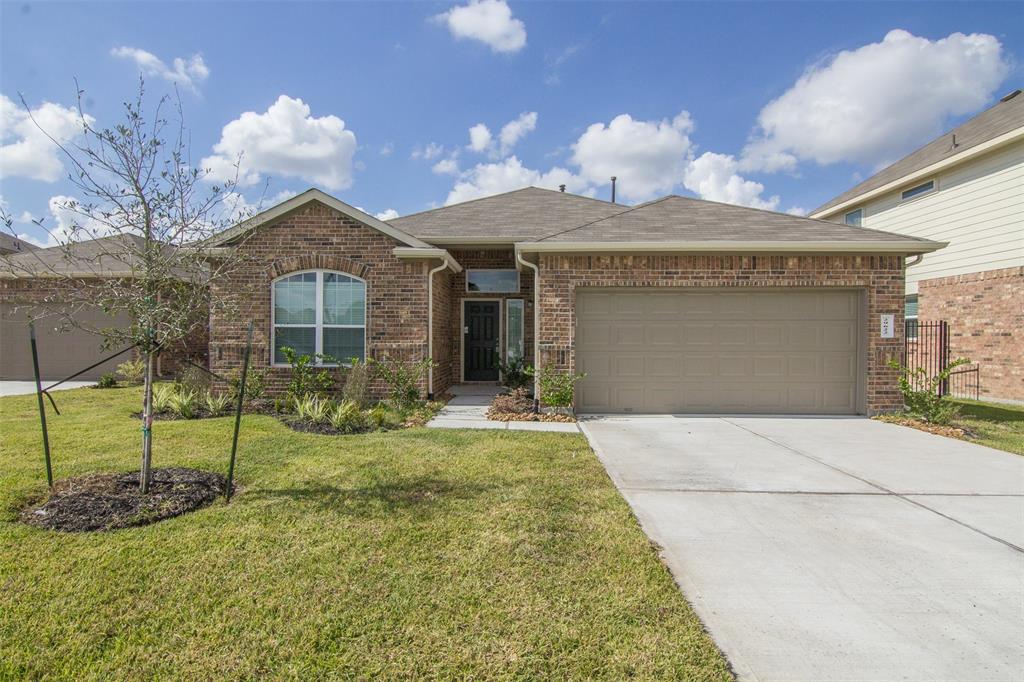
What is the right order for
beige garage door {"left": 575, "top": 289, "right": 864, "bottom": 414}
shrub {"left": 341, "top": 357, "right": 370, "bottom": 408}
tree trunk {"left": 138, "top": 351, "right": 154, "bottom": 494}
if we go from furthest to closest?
beige garage door {"left": 575, "top": 289, "right": 864, "bottom": 414}
shrub {"left": 341, "top": 357, "right": 370, "bottom": 408}
tree trunk {"left": 138, "top": 351, "right": 154, "bottom": 494}

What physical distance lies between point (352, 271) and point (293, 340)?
1.80 metres

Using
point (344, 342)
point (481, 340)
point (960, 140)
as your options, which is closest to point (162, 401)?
point (344, 342)

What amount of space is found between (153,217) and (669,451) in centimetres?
597

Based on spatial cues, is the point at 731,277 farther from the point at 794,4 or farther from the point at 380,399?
the point at 380,399

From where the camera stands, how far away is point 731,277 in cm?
871

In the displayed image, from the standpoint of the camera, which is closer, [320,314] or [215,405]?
[215,405]

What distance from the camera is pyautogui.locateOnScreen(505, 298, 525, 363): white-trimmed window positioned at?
12.3m

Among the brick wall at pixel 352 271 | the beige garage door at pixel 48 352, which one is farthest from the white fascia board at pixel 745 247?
the beige garage door at pixel 48 352

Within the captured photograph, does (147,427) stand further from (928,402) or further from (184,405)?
(928,402)

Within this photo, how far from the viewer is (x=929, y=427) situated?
7.77m

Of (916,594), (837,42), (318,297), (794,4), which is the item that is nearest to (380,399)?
(318,297)

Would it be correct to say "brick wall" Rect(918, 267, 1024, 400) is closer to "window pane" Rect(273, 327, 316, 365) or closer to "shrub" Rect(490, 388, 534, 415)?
"shrub" Rect(490, 388, 534, 415)

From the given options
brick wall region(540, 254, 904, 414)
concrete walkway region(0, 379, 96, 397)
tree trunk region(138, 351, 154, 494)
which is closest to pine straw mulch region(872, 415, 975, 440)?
brick wall region(540, 254, 904, 414)

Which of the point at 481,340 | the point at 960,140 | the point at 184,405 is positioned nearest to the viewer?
Answer: the point at 184,405
